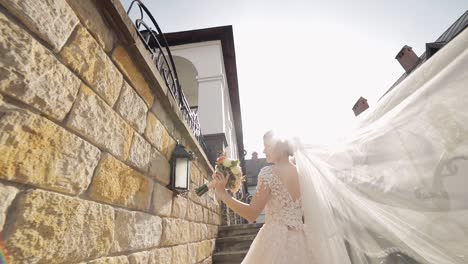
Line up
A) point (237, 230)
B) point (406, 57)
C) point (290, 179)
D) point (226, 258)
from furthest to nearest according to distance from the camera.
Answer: point (406, 57) → point (237, 230) → point (226, 258) → point (290, 179)

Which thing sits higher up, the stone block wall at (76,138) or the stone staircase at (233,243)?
the stone block wall at (76,138)

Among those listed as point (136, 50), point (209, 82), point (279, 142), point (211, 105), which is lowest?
point (279, 142)

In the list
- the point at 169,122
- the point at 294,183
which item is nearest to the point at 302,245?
the point at 294,183

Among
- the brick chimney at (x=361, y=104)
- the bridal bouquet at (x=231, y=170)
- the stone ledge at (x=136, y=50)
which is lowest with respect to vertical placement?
the bridal bouquet at (x=231, y=170)

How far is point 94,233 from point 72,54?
854 millimetres

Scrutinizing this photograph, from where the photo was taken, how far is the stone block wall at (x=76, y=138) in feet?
2.34

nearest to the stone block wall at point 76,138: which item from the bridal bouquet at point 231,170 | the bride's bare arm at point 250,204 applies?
the bride's bare arm at point 250,204

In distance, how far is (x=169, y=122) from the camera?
88.3 inches

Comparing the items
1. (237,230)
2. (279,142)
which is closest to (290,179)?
(279,142)

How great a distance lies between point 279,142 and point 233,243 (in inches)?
125

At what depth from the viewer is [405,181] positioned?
1.46 m

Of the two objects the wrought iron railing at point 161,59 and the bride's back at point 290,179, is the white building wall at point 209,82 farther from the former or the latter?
the bride's back at point 290,179

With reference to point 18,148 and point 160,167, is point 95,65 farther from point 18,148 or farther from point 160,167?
point 160,167

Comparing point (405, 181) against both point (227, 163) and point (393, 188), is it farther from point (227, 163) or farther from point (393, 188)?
point (227, 163)
